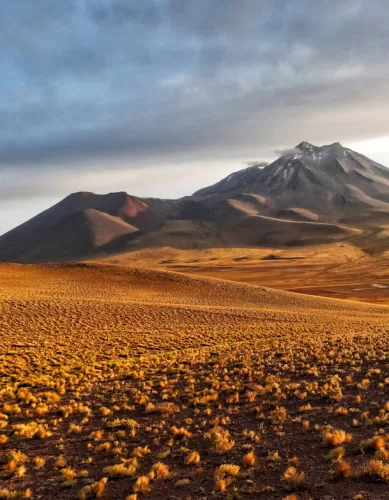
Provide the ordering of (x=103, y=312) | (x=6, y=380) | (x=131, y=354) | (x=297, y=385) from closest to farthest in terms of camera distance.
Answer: (x=297, y=385) → (x=6, y=380) → (x=131, y=354) → (x=103, y=312)

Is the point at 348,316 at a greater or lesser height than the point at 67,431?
lesser

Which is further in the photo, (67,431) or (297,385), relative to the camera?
(297,385)

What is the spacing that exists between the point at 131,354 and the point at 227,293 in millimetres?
26690

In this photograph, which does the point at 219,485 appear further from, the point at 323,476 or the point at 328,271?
the point at 328,271

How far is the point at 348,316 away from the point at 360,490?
3290 centimetres

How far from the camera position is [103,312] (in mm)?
34375

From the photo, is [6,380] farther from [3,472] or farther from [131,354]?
[3,472]

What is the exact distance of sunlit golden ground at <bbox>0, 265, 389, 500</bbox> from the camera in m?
8.20

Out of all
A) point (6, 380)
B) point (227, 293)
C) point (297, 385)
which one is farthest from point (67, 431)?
point (227, 293)

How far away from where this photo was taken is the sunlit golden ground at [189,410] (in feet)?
26.9

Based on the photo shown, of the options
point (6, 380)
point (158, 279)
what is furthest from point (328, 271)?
point (6, 380)

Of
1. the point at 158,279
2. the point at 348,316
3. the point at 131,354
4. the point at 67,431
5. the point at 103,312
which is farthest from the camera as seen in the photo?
the point at 158,279

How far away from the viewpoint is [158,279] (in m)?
54.6

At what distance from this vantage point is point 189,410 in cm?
1284
